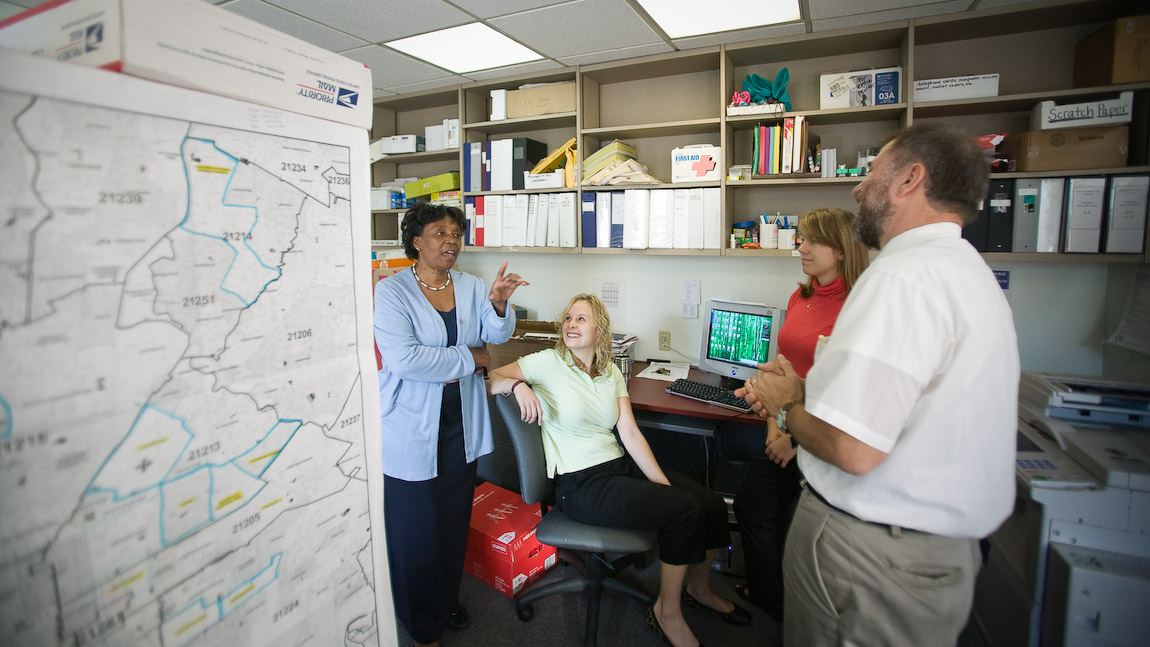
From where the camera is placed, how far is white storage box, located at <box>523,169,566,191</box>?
3.32 meters

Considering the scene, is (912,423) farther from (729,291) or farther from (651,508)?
(729,291)

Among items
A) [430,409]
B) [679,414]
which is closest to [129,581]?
[430,409]

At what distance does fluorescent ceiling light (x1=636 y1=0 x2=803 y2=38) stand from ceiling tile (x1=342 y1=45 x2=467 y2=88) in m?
1.39

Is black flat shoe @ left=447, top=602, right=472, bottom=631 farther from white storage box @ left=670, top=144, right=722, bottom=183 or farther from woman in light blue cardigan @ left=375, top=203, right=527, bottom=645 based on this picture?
white storage box @ left=670, top=144, right=722, bottom=183

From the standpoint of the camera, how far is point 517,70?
3.28 m

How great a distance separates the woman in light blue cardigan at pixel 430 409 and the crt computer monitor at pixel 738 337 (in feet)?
4.14

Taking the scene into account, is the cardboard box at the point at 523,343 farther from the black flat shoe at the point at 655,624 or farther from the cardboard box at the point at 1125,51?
the cardboard box at the point at 1125,51

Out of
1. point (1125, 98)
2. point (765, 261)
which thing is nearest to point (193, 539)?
point (765, 261)

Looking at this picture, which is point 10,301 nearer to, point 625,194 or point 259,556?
point 259,556

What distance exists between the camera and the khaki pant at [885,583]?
1151 mm

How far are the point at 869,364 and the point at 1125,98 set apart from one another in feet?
7.57

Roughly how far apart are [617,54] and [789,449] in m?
2.19

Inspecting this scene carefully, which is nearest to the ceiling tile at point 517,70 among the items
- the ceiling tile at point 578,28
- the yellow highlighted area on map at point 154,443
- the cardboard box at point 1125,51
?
the ceiling tile at point 578,28

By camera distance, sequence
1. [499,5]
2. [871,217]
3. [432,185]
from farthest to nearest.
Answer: [432,185]
[499,5]
[871,217]
